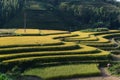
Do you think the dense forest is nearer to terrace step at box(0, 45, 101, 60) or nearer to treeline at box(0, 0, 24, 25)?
treeline at box(0, 0, 24, 25)

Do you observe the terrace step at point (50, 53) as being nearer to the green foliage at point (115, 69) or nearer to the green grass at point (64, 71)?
the green grass at point (64, 71)

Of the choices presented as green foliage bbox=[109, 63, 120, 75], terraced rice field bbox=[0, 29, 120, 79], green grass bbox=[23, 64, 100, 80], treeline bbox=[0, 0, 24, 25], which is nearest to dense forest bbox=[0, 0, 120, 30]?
treeline bbox=[0, 0, 24, 25]

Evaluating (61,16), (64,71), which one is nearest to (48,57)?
(64,71)

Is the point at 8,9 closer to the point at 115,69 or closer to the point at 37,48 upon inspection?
the point at 37,48

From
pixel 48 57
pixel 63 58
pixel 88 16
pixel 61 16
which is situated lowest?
pixel 61 16

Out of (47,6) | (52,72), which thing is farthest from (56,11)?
(52,72)

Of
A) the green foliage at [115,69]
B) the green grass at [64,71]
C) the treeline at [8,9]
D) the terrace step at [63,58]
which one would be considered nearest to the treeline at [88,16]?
the treeline at [8,9]
